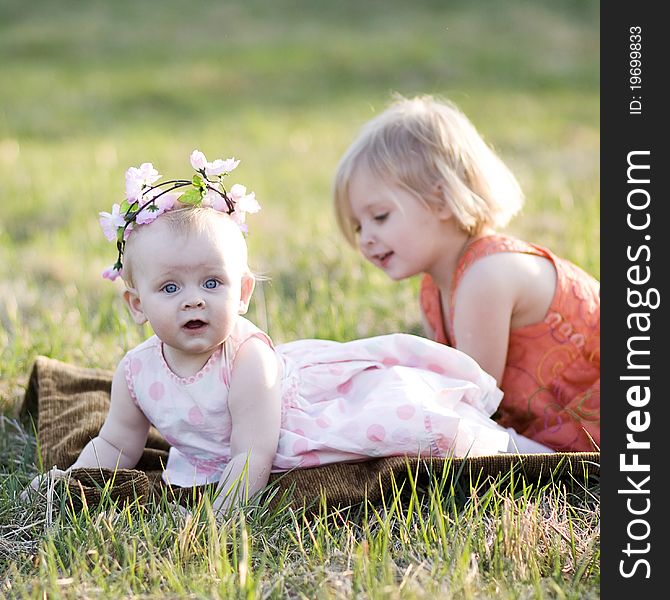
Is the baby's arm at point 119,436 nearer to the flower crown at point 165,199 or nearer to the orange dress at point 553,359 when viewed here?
the flower crown at point 165,199

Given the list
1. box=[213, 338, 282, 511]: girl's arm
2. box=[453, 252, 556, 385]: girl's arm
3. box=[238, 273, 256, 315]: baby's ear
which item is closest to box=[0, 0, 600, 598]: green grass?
box=[213, 338, 282, 511]: girl's arm

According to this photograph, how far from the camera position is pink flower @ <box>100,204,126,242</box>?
2.64 meters

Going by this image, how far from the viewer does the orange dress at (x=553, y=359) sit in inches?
131

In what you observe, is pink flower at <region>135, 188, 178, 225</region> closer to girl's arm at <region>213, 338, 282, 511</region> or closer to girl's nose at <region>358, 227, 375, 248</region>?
girl's arm at <region>213, 338, 282, 511</region>

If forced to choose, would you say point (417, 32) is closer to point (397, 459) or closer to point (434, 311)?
point (434, 311)

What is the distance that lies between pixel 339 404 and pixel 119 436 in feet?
2.11

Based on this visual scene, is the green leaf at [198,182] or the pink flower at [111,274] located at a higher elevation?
the green leaf at [198,182]

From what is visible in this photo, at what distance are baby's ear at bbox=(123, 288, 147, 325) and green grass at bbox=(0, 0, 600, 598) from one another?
0.53 meters

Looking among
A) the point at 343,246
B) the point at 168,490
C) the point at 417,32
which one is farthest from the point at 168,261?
the point at 417,32

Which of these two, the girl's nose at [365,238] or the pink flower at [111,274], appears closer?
the pink flower at [111,274]

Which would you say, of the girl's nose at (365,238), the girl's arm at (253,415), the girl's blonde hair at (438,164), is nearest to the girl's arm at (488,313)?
the girl's blonde hair at (438,164)

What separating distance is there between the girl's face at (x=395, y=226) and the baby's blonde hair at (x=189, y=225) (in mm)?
849

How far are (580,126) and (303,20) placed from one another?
28.8 ft

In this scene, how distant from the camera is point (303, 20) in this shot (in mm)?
18172
